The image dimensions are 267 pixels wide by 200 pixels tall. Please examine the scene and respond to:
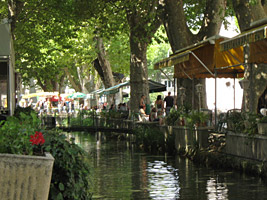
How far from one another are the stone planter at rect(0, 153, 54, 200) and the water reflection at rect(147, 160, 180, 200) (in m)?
5.47

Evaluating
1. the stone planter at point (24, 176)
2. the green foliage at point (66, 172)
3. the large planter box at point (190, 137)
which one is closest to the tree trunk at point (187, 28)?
the large planter box at point (190, 137)

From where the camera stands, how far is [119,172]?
16.3 metres

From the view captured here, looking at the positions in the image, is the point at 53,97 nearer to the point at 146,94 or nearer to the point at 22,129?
the point at 146,94

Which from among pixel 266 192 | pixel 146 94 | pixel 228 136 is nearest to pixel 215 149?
pixel 228 136

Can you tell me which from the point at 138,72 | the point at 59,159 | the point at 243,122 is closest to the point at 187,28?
the point at 138,72

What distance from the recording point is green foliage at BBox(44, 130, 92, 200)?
25.0 feet

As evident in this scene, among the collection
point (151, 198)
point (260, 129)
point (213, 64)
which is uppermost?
point (213, 64)

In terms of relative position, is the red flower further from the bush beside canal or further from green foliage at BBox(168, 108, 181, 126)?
green foliage at BBox(168, 108, 181, 126)

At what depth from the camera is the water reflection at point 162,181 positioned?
40.0 feet

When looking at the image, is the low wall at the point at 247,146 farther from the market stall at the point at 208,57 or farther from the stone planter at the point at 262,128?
the market stall at the point at 208,57

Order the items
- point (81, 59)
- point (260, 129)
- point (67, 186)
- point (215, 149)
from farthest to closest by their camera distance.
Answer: point (81, 59), point (215, 149), point (260, 129), point (67, 186)

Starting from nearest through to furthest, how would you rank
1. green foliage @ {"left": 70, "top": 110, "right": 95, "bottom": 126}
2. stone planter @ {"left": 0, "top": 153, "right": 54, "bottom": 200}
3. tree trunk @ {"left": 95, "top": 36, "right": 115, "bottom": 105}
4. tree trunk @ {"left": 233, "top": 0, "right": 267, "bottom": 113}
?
stone planter @ {"left": 0, "top": 153, "right": 54, "bottom": 200}
tree trunk @ {"left": 233, "top": 0, "right": 267, "bottom": 113}
green foliage @ {"left": 70, "top": 110, "right": 95, "bottom": 126}
tree trunk @ {"left": 95, "top": 36, "right": 115, "bottom": 105}

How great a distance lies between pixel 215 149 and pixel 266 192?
5741 mm

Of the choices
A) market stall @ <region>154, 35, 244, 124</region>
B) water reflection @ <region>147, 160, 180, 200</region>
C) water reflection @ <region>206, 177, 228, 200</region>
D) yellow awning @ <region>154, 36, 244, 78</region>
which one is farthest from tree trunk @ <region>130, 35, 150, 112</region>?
water reflection @ <region>206, 177, 228, 200</region>
